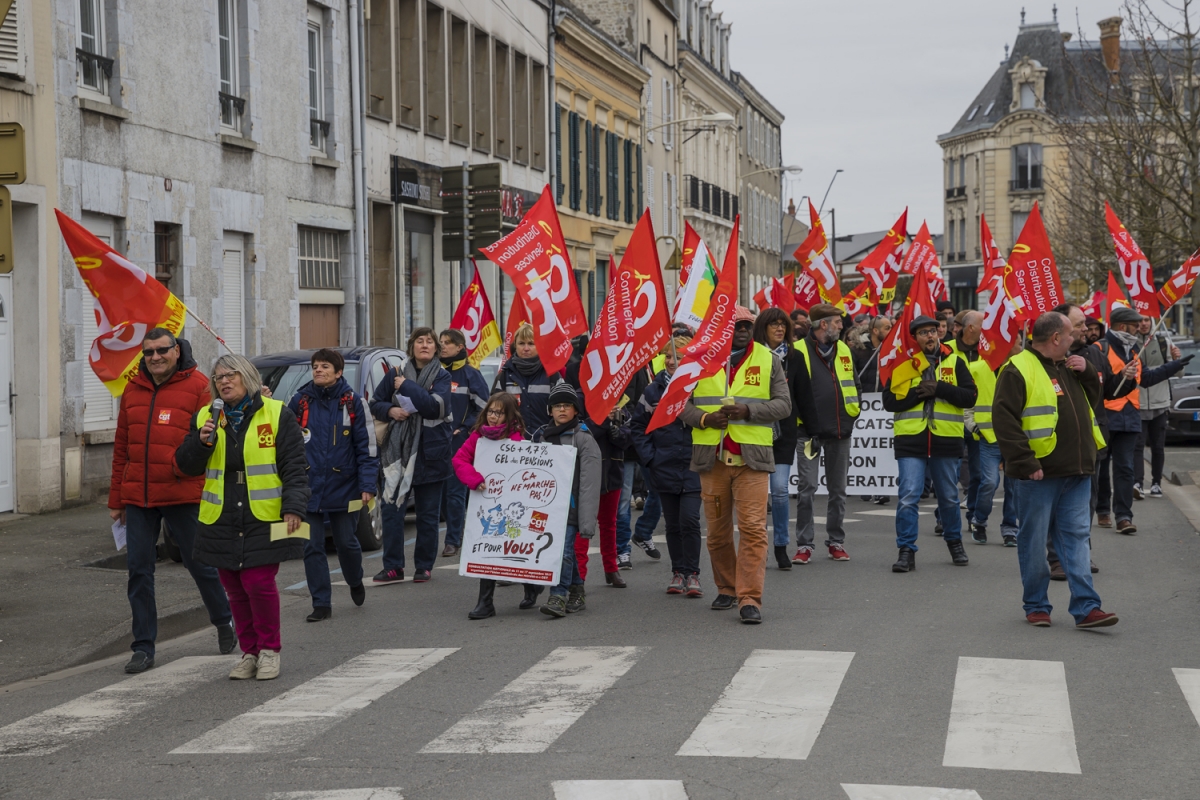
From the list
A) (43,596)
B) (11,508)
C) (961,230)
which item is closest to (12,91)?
(11,508)

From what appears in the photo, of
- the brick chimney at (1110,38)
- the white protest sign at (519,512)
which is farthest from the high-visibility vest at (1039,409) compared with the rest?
the brick chimney at (1110,38)

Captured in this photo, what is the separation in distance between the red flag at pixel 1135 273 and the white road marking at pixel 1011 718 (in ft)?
27.3

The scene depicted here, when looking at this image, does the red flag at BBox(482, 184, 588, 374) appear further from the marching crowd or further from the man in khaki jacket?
the man in khaki jacket

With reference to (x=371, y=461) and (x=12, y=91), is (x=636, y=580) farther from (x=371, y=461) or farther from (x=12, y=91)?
(x=12, y=91)

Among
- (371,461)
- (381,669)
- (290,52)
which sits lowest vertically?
(381,669)

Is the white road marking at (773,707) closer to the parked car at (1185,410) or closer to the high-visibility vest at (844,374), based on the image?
the high-visibility vest at (844,374)

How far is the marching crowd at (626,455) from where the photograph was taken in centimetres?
808

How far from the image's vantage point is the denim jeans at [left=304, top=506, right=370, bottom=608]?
9.82m

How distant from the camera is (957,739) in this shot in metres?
6.32

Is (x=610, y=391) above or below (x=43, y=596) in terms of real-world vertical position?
above

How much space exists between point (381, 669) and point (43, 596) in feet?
11.7

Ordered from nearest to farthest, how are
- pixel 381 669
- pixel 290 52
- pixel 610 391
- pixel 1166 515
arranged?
pixel 381 669, pixel 610 391, pixel 1166 515, pixel 290 52

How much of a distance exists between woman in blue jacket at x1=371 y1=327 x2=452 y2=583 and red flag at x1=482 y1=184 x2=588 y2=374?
116 centimetres

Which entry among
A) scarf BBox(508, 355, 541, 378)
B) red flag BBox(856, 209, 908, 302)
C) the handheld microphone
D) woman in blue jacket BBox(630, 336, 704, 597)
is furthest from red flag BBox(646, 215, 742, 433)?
red flag BBox(856, 209, 908, 302)
